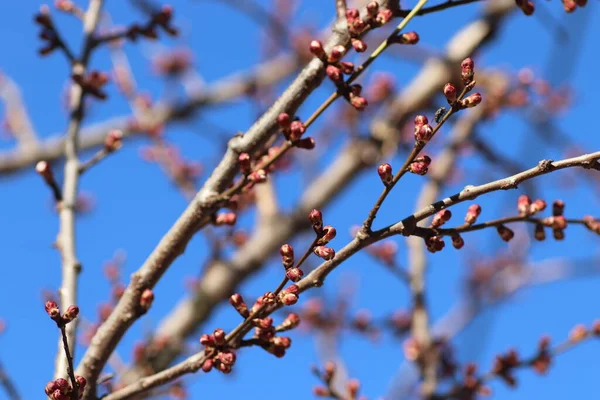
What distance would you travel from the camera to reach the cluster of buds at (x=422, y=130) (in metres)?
1.54

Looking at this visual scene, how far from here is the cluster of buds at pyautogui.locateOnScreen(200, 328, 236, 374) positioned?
175 centimetres

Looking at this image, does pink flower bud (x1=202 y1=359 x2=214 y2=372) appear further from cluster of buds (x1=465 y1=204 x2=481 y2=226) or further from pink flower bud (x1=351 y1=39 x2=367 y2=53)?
pink flower bud (x1=351 y1=39 x2=367 y2=53)

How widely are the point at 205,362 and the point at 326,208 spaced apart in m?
4.01

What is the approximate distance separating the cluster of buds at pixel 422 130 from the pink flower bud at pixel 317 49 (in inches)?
21.9

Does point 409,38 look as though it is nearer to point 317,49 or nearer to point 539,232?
point 317,49

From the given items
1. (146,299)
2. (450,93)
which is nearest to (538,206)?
(450,93)

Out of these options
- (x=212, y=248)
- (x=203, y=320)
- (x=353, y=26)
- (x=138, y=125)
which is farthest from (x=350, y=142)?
(x=353, y=26)

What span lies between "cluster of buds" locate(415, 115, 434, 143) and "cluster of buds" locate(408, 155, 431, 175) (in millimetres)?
67

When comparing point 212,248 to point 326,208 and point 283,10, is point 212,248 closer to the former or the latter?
point 326,208

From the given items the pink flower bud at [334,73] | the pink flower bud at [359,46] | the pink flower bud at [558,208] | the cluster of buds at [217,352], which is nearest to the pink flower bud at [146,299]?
the cluster of buds at [217,352]

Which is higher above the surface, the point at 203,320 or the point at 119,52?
the point at 119,52

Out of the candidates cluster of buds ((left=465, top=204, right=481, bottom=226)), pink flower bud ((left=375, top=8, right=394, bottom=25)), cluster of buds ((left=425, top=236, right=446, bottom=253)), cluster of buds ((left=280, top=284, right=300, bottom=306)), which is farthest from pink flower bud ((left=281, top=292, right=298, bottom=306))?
pink flower bud ((left=375, top=8, right=394, bottom=25))

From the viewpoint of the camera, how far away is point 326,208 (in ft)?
18.9

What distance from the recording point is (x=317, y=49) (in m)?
2.01
